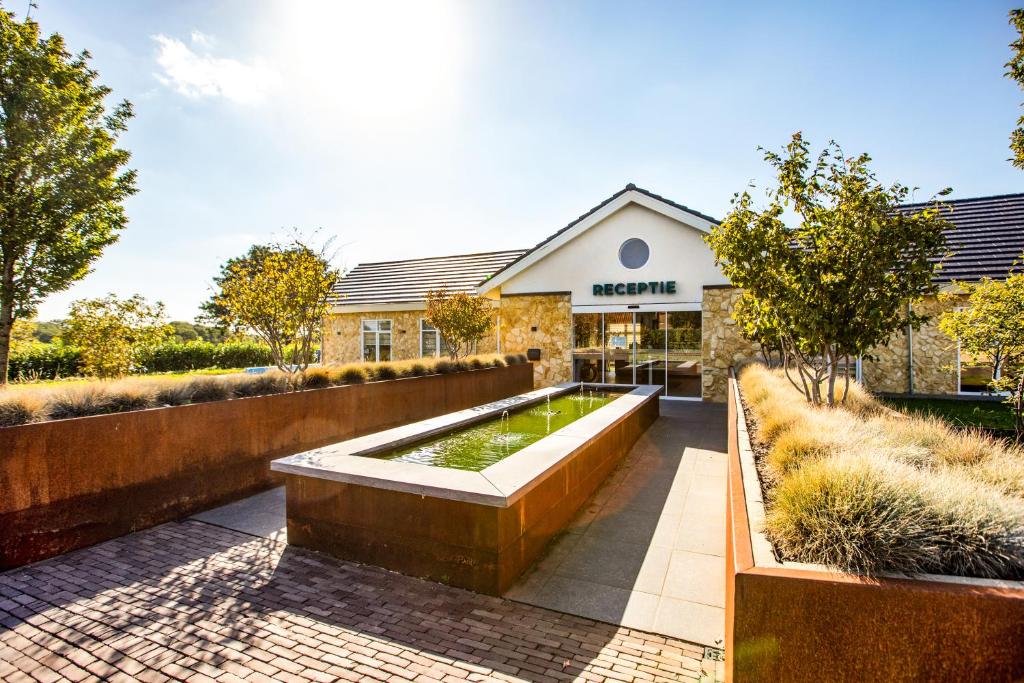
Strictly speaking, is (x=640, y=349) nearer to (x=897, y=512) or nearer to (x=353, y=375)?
(x=353, y=375)

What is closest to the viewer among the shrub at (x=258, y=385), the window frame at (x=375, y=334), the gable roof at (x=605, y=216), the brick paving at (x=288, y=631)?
the brick paving at (x=288, y=631)

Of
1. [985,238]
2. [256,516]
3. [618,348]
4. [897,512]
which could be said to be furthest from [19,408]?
[985,238]

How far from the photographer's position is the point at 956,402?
42.7ft

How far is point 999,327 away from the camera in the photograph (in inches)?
282

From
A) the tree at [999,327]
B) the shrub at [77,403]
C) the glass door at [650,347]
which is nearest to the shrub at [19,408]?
the shrub at [77,403]

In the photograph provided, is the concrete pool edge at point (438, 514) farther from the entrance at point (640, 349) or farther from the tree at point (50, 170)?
the entrance at point (640, 349)

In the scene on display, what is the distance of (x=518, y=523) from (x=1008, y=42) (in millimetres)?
6600

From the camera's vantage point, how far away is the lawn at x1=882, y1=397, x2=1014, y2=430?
10312 millimetres

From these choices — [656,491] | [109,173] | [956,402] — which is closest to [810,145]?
[656,491]

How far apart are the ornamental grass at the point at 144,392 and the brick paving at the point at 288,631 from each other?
1.59 metres

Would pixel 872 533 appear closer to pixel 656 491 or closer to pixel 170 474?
pixel 656 491

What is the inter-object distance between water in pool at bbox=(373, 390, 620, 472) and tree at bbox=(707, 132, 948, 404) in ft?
12.7

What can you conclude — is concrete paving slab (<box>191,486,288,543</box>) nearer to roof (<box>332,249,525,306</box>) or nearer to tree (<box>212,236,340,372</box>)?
tree (<box>212,236,340,372</box>)

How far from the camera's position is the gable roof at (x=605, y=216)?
48.2 ft
